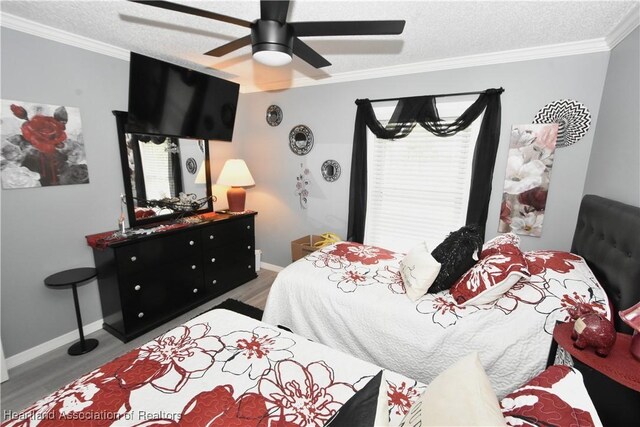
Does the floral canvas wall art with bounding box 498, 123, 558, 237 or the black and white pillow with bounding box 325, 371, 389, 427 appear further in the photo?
the floral canvas wall art with bounding box 498, 123, 558, 237

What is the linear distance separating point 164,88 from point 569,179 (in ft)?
12.0

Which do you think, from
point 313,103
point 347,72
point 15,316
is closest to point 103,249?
point 15,316

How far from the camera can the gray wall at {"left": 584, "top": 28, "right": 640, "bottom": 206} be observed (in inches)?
68.7

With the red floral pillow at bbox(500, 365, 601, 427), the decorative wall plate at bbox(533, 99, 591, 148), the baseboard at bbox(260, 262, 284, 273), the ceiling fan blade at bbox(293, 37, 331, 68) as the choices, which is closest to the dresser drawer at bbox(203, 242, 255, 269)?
the baseboard at bbox(260, 262, 284, 273)

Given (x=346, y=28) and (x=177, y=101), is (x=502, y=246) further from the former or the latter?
(x=177, y=101)

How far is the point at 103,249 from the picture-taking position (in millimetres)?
2469

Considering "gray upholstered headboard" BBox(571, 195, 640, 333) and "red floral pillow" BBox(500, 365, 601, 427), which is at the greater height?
"gray upholstered headboard" BBox(571, 195, 640, 333)

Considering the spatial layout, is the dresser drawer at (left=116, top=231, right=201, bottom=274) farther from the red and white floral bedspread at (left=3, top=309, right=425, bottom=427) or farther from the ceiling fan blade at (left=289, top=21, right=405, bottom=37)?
the ceiling fan blade at (left=289, top=21, right=405, bottom=37)

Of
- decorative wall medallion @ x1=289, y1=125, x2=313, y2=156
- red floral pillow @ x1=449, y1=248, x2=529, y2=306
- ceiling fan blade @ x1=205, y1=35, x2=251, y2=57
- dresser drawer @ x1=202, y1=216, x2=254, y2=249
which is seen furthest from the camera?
decorative wall medallion @ x1=289, y1=125, x2=313, y2=156

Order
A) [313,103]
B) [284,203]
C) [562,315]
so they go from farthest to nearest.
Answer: [284,203]
[313,103]
[562,315]

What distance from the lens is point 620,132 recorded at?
191cm

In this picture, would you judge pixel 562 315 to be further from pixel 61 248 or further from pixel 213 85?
pixel 61 248

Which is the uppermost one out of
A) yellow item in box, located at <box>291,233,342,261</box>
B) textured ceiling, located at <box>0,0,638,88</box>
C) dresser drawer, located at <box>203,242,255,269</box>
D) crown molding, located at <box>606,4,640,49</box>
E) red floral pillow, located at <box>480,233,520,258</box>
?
textured ceiling, located at <box>0,0,638,88</box>

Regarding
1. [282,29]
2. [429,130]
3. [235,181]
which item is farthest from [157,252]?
[429,130]
